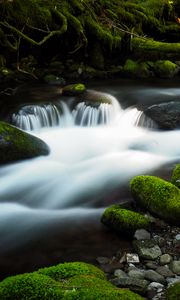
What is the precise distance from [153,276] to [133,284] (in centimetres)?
31

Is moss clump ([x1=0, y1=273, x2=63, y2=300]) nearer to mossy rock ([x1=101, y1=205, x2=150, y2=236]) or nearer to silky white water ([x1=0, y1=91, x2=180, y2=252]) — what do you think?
silky white water ([x1=0, y1=91, x2=180, y2=252])

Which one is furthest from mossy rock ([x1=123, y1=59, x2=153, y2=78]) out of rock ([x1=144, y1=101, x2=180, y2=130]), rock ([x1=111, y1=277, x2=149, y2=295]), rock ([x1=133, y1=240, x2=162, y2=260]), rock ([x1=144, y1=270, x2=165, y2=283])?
rock ([x1=111, y1=277, x2=149, y2=295])

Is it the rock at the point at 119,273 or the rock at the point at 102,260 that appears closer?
the rock at the point at 119,273

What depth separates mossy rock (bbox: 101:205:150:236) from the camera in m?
5.40

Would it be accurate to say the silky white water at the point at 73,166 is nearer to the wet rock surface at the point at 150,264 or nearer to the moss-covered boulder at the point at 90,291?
the wet rock surface at the point at 150,264

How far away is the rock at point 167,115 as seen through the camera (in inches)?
386

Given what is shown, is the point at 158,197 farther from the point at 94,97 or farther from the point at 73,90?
the point at 73,90

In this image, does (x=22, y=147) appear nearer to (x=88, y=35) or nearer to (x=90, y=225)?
(x=90, y=225)

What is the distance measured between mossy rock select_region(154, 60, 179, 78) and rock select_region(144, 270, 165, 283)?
35.0 feet

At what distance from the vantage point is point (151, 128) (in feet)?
33.0

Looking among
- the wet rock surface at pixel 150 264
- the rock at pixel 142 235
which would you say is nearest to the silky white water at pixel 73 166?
the rock at pixel 142 235

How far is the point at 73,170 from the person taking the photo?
7.95 metres

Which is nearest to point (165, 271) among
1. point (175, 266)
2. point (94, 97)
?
point (175, 266)

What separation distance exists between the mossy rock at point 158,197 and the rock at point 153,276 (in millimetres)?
1162
